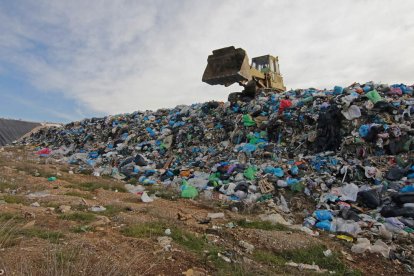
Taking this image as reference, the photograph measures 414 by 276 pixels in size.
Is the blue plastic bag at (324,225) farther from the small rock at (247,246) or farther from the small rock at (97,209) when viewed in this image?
the small rock at (97,209)

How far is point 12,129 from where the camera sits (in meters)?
19.0

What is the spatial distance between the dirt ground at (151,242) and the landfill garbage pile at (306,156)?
0.55m

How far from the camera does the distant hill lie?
18016mm

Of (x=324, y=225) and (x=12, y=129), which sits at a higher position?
(x=12, y=129)

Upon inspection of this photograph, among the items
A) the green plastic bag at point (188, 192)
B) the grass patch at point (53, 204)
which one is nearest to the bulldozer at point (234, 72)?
the green plastic bag at point (188, 192)

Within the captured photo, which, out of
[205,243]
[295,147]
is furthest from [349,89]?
[205,243]

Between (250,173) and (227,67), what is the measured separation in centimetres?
368

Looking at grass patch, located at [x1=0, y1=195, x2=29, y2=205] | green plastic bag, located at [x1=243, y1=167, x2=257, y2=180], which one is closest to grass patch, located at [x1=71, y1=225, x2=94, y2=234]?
grass patch, located at [x1=0, y1=195, x2=29, y2=205]

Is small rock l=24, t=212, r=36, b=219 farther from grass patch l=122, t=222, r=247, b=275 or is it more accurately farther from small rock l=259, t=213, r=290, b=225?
small rock l=259, t=213, r=290, b=225

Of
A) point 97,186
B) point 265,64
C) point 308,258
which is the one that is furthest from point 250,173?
point 265,64

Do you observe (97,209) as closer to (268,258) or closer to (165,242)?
(165,242)

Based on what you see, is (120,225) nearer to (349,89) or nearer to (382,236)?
(382,236)

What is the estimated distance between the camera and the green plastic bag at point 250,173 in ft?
22.0

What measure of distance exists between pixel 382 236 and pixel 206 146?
5.79 meters
